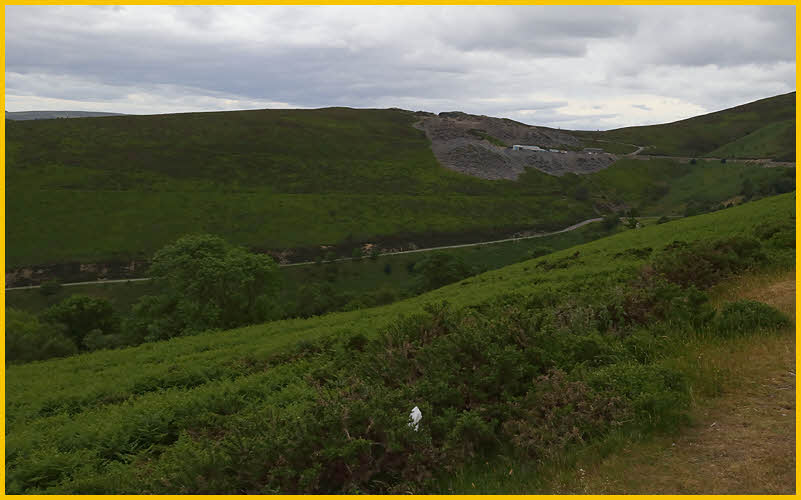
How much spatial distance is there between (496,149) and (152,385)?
418 feet

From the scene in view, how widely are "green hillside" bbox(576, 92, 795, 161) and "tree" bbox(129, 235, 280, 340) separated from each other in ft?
429

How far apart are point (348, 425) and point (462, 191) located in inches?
4130

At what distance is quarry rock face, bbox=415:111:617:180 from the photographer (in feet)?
416

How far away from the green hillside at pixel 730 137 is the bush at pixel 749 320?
138 m

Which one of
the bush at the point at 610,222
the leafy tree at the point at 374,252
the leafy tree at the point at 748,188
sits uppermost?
the leafy tree at the point at 748,188

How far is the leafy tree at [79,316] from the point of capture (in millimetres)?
45062

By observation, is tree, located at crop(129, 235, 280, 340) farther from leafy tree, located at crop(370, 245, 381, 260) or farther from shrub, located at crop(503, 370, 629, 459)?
leafy tree, located at crop(370, 245, 381, 260)

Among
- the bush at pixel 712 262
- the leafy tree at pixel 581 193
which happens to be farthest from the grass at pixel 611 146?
the bush at pixel 712 262

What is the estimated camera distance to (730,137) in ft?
579

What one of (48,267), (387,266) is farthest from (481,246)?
(48,267)

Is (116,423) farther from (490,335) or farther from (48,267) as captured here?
(48,267)

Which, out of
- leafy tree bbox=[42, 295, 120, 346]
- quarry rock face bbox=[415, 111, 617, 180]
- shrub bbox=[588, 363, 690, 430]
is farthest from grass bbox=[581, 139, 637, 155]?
shrub bbox=[588, 363, 690, 430]

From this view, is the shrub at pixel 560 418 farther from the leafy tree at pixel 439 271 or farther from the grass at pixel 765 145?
the grass at pixel 765 145

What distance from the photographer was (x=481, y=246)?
3319 inches
